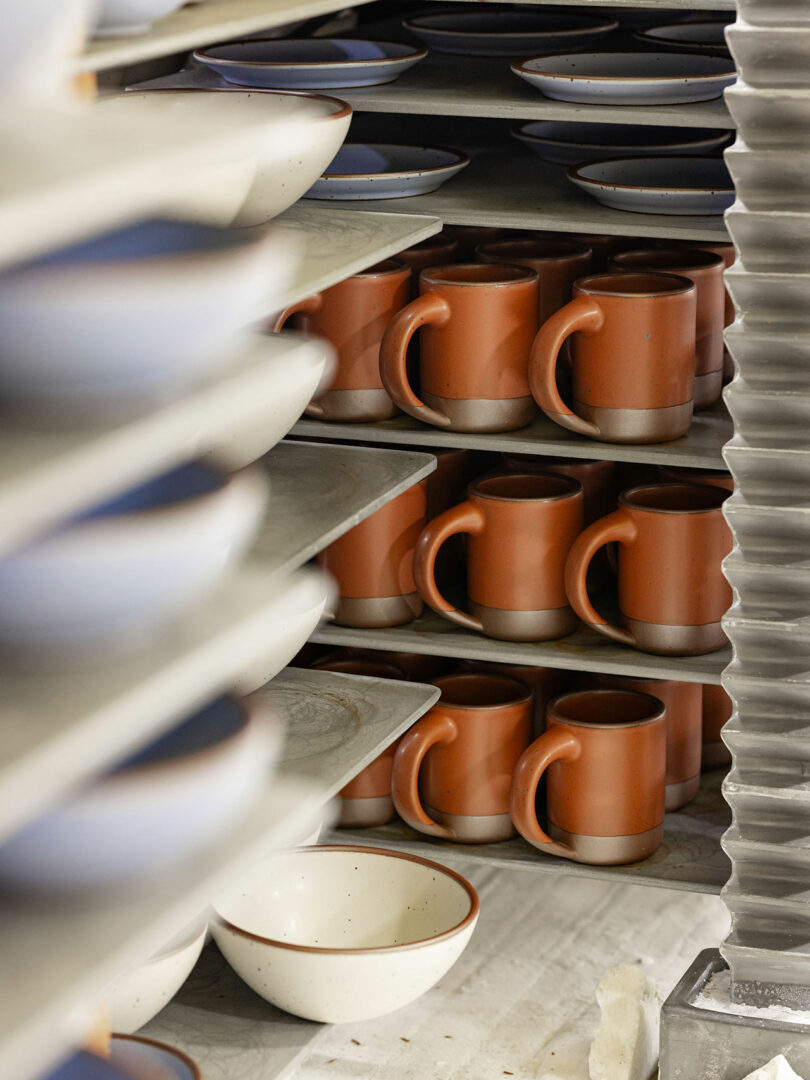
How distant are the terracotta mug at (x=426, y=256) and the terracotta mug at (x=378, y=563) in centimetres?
22

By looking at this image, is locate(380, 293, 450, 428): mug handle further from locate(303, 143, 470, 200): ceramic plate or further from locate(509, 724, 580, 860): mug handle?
locate(509, 724, 580, 860): mug handle

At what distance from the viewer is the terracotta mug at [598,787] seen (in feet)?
5.71

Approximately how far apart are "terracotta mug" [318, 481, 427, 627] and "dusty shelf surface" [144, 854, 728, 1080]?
0.38 meters

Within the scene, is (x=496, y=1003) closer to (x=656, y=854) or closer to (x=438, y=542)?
(x=656, y=854)

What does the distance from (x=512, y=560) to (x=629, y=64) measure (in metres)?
0.53

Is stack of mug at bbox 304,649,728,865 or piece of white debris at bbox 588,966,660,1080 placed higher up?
stack of mug at bbox 304,649,728,865

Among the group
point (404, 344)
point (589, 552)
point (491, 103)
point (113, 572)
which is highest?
point (491, 103)

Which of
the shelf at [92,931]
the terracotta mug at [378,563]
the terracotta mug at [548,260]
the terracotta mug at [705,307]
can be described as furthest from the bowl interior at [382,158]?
the shelf at [92,931]

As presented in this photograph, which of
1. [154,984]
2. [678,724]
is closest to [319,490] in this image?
[154,984]

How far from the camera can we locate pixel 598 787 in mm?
1757

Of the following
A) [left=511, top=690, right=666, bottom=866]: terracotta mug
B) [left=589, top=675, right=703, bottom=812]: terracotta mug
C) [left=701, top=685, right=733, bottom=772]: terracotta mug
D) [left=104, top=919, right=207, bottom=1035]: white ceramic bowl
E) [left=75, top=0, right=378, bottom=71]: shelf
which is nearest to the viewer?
[left=75, top=0, right=378, bottom=71]: shelf

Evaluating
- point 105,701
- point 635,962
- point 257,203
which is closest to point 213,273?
point 105,701

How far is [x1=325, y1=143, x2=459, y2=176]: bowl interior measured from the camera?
1.82 metres

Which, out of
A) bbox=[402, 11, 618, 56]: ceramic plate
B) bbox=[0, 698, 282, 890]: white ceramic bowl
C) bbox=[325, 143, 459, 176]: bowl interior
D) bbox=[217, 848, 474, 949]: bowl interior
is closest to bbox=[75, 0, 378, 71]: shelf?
bbox=[0, 698, 282, 890]: white ceramic bowl
